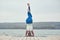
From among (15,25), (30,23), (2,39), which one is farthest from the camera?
(15,25)

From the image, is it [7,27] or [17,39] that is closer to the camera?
[17,39]


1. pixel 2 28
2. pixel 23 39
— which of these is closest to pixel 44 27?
pixel 2 28

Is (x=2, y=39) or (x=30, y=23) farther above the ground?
(x=30, y=23)

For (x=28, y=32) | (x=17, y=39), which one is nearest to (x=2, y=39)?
(x=17, y=39)

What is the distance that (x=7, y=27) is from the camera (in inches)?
441

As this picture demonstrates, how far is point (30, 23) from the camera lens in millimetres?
7594

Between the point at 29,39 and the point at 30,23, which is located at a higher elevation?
the point at 30,23

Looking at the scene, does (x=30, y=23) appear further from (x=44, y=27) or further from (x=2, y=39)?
(x=44, y=27)

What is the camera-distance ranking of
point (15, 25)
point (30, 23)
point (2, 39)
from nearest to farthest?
point (2, 39), point (30, 23), point (15, 25)

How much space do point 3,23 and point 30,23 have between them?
377 centimetres

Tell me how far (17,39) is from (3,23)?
14.2 feet

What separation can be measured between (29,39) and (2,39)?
34.4 inches

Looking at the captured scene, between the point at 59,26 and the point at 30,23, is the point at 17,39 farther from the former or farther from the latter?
the point at 59,26

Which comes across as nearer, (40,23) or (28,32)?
(28,32)
